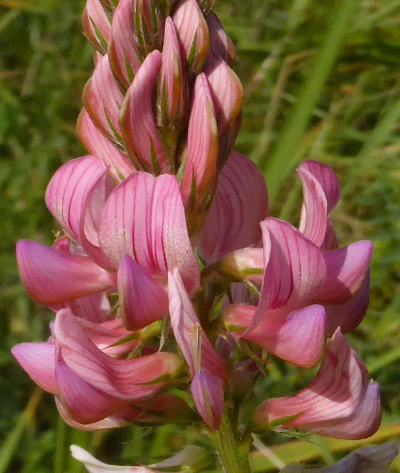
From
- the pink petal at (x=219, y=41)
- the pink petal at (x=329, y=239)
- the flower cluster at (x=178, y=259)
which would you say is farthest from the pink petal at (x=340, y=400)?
the pink petal at (x=219, y=41)

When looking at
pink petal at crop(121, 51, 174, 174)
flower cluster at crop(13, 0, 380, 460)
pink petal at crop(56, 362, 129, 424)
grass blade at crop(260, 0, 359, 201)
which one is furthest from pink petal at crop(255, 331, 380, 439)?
grass blade at crop(260, 0, 359, 201)

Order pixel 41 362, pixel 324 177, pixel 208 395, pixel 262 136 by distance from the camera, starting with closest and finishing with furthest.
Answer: pixel 208 395, pixel 41 362, pixel 324 177, pixel 262 136

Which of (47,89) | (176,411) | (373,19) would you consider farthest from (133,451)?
(373,19)

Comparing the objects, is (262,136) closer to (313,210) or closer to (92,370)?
(313,210)

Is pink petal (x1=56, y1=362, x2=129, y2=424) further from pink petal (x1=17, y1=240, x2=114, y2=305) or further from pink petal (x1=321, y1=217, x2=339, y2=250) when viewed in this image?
pink petal (x1=321, y1=217, x2=339, y2=250)

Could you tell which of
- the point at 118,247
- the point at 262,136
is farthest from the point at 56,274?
the point at 262,136
